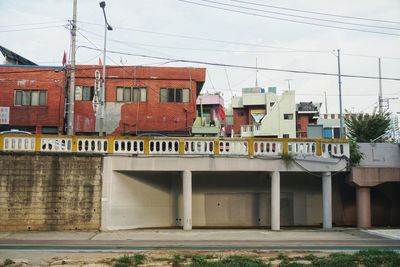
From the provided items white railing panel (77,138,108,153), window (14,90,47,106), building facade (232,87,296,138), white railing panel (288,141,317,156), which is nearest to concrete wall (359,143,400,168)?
white railing panel (288,141,317,156)

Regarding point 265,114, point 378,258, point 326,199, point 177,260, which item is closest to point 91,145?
point 177,260

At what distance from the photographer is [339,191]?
24.3m

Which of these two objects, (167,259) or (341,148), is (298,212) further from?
(167,259)

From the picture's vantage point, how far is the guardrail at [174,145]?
20.1 meters

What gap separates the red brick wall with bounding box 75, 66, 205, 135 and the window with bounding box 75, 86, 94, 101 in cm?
25

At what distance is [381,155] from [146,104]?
1491 cm

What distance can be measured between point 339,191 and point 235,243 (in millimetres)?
10037

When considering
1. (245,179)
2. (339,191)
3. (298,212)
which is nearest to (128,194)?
(245,179)

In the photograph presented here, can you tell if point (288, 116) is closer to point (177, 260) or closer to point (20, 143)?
point (20, 143)

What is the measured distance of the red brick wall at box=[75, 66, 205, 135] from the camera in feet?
104

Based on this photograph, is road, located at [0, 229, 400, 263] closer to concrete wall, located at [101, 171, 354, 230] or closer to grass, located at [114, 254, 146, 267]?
grass, located at [114, 254, 146, 267]

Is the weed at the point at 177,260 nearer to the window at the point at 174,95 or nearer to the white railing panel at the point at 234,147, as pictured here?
the white railing panel at the point at 234,147

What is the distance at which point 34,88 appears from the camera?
1241 inches

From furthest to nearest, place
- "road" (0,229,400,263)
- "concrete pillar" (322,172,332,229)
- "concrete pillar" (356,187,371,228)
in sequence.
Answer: "concrete pillar" (356,187,371,228), "concrete pillar" (322,172,332,229), "road" (0,229,400,263)
